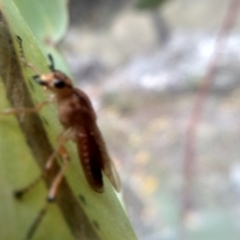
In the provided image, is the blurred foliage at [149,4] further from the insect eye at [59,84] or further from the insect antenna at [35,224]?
the insect antenna at [35,224]

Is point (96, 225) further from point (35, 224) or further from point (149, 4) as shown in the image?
point (149, 4)

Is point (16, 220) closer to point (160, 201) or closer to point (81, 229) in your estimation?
point (81, 229)

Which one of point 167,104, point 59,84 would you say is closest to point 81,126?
point 59,84

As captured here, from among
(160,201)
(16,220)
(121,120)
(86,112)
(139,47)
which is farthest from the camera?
(139,47)

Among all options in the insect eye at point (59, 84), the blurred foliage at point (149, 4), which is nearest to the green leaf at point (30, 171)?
the insect eye at point (59, 84)

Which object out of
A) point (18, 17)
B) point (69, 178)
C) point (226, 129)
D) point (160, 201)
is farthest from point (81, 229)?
point (226, 129)

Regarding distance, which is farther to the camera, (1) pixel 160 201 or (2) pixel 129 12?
(2) pixel 129 12
